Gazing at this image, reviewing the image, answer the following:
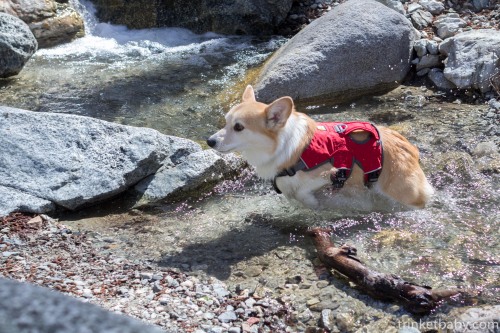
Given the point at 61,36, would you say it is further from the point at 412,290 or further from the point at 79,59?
the point at 412,290

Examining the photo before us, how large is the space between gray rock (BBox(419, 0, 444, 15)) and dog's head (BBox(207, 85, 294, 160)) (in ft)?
18.8

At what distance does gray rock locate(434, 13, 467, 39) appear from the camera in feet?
27.1

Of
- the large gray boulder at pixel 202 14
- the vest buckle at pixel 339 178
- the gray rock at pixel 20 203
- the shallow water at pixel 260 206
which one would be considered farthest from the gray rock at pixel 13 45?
the vest buckle at pixel 339 178

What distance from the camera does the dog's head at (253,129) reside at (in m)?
4.47

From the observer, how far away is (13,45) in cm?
798

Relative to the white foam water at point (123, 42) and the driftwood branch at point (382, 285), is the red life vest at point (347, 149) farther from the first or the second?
the white foam water at point (123, 42)

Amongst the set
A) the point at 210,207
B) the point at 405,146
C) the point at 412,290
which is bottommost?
the point at 210,207

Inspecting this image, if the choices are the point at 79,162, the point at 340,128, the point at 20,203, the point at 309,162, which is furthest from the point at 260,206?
the point at 20,203

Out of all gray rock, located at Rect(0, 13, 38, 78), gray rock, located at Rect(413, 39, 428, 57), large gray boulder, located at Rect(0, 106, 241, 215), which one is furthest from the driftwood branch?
gray rock, located at Rect(0, 13, 38, 78)

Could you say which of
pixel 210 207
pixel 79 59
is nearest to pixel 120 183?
pixel 210 207

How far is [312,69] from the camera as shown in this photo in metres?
7.29

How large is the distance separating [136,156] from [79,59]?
15.1ft

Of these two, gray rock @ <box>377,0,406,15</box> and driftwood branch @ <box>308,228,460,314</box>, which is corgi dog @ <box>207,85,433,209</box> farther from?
gray rock @ <box>377,0,406,15</box>

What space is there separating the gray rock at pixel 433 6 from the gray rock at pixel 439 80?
6.35 feet
